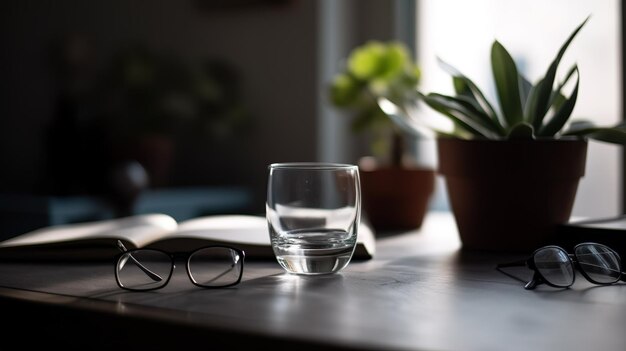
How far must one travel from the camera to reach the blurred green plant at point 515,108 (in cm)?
89

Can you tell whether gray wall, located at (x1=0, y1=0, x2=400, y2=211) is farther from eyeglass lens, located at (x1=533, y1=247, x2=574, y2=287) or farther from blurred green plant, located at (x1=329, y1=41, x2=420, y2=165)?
eyeglass lens, located at (x1=533, y1=247, x2=574, y2=287)

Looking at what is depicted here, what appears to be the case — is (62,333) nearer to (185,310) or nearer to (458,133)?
(185,310)

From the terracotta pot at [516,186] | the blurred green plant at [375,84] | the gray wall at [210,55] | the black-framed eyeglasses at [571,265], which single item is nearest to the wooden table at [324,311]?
the black-framed eyeglasses at [571,265]

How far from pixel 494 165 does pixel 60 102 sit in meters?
1.76

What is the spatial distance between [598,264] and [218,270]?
0.44 meters

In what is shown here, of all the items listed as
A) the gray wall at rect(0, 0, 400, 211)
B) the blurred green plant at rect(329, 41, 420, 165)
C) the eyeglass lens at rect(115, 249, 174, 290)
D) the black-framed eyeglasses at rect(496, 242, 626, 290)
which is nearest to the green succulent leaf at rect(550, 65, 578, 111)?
the black-framed eyeglasses at rect(496, 242, 626, 290)

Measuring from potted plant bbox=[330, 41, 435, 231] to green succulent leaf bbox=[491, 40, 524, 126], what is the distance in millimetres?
351

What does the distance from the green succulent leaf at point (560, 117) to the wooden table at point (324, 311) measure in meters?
0.24

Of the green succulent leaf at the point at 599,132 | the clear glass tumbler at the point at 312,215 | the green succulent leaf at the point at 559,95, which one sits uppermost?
the green succulent leaf at the point at 559,95

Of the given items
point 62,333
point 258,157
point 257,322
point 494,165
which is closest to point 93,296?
point 62,333

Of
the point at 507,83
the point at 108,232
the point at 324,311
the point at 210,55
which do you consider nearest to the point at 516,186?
the point at 507,83

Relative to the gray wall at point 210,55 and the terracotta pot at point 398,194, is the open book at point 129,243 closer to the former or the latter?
the terracotta pot at point 398,194

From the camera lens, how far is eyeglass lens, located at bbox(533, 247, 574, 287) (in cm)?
71

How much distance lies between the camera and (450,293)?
68 centimetres
